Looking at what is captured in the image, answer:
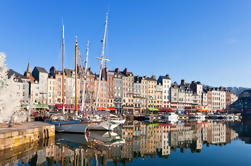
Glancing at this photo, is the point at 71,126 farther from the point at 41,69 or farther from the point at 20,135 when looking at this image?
the point at 41,69

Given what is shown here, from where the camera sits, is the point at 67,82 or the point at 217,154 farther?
the point at 67,82

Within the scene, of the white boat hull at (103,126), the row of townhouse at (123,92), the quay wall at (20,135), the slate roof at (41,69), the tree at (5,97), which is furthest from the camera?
the slate roof at (41,69)

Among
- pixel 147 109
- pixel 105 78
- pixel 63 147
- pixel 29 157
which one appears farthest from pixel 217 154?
pixel 147 109

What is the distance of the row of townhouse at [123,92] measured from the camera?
270 feet

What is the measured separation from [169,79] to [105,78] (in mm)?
40026

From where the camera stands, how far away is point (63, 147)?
2714 centimetres

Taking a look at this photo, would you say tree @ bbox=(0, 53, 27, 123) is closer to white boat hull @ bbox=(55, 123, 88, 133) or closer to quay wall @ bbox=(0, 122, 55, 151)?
quay wall @ bbox=(0, 122, 55, 151)

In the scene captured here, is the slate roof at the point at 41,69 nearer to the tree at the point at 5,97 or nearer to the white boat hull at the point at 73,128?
the white boat hull at the point at 73,128

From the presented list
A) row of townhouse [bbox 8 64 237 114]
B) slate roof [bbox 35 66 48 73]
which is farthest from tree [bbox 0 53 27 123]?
slate roof [bbox 35 66 48 73]

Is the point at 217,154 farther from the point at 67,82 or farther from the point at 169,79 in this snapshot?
the point at 169,79

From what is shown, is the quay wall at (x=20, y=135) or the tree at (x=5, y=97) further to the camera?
the tree at (x=5, y=97)

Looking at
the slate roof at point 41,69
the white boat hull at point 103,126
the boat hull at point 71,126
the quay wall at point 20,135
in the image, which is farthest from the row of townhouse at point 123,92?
the quay wall at point 20,135

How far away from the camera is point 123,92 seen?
4053 inches

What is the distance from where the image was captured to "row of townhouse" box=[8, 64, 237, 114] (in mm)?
82375
